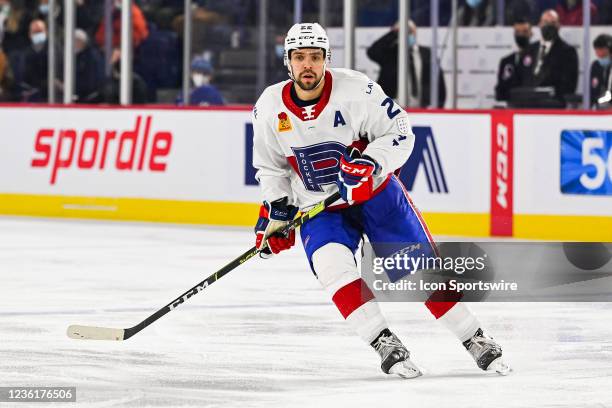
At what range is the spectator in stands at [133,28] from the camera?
1137 cm

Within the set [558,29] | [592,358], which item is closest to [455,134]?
[558,29]

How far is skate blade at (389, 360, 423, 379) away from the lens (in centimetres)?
460

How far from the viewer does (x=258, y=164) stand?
491 centimetres

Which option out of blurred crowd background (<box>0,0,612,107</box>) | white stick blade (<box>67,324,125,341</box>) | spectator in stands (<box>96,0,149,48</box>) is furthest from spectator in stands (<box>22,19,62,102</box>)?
white stick blade (<box>67,324,125,341</box>)

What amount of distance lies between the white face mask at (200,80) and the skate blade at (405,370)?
6.58 metres

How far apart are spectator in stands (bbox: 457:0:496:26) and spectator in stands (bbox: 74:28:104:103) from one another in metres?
2.87

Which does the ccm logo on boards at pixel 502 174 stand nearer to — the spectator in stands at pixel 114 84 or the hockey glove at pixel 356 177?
the spectator in stands at pixel 114 84

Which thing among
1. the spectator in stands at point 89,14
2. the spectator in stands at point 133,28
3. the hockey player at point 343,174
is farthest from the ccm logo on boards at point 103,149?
the hockey player at point 343,174

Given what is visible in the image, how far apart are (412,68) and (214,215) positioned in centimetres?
160

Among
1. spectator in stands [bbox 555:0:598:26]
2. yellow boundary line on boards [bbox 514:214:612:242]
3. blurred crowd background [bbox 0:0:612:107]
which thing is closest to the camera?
yellow boundary line on boards [bbox 514:214:612:242]

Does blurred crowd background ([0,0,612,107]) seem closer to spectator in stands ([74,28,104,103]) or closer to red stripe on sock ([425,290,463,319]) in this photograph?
spectator in stands ([74,28,104,103])

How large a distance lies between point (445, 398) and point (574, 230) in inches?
193

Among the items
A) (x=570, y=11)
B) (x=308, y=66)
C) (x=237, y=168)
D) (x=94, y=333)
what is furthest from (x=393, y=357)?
(x=237, y=168)

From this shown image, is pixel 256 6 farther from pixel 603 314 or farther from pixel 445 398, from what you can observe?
pixel 445 398
